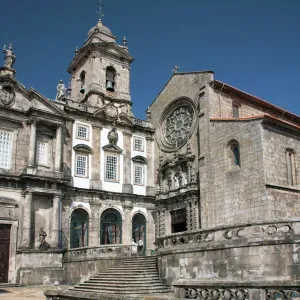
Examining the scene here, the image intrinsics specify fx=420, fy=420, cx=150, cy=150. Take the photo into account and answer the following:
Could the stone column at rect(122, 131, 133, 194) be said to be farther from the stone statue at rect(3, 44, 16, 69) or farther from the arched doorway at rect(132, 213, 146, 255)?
the stone statue at rect(3, 44, 16, 69)

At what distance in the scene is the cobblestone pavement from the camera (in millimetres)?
17625

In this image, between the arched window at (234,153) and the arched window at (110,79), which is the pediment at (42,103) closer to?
the arched window at (110,79)

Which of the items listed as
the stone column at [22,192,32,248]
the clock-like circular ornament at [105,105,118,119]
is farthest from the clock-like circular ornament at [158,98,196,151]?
the stone column at [22,192,32,248]

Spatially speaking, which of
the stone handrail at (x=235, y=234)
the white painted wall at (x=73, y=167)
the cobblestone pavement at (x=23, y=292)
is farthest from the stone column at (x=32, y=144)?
the stone handrail at (x=235, y=234)

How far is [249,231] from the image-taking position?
50.2 ft

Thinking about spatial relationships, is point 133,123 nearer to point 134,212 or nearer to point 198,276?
point 134,212

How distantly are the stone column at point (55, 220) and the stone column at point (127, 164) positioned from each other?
222 inches

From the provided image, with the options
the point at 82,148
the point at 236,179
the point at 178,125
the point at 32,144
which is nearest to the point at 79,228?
the point at 82,148

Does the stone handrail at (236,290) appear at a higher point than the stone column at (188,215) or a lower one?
lower

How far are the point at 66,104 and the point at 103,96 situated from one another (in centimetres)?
408

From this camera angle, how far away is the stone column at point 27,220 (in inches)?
960

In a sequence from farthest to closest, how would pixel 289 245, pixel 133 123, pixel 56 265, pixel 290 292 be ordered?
pixel 133 123, pixel 56 265, pixel 289 245, pixel 290 292

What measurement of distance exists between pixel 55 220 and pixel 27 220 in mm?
1763

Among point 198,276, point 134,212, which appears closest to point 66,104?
point 134,212
